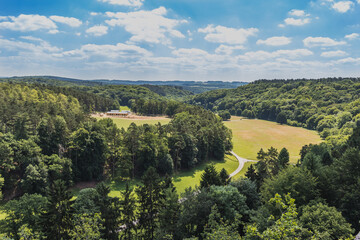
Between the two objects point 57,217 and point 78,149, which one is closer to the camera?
point 57,217

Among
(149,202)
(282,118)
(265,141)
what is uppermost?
(149,202)

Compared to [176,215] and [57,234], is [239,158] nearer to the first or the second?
[176,215]

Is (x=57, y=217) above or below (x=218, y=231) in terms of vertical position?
below

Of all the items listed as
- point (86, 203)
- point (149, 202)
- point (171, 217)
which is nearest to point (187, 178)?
point (149, 202)

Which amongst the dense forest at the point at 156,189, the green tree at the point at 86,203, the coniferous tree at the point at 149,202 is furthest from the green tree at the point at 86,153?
the coniferous tree at the point at 149,202

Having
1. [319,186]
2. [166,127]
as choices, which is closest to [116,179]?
[166,127]

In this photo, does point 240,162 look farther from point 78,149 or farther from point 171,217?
point 78,149
